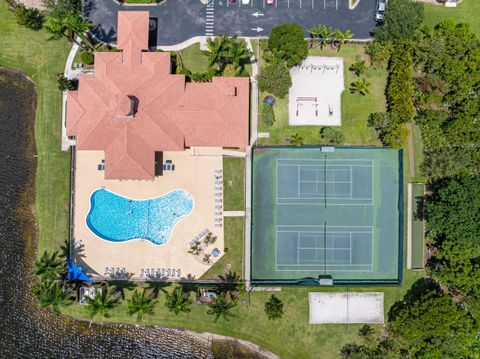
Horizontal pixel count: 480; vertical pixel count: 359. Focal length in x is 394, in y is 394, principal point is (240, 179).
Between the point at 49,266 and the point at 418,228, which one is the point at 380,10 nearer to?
the point at 418,228

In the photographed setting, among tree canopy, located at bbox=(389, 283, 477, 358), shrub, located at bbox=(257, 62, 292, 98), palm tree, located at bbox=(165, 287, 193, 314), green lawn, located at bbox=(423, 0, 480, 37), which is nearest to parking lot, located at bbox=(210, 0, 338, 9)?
shrub, located at bbox=(257, 62, 292, 98)

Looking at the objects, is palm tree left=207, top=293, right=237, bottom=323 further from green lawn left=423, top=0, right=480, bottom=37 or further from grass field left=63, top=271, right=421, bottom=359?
green lawn left=423, top=0, right=480, bottom=37

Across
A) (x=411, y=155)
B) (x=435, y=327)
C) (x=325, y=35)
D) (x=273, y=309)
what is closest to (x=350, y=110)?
(x=411, y=155)

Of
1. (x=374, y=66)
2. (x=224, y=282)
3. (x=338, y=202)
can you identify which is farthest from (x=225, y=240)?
(x=374, y=66)

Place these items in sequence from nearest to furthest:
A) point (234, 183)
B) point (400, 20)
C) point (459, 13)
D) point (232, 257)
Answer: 1. point (400, 20)
2. point (232, 257)
3. point (234, 183)
4. point (459, 13)

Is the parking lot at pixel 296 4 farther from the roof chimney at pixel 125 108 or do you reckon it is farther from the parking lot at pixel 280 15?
the roof chimney at pixel 125 108
